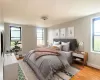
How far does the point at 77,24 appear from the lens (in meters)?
4.31

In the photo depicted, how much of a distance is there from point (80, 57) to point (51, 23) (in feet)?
9.61

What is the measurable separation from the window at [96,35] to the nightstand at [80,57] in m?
0.49

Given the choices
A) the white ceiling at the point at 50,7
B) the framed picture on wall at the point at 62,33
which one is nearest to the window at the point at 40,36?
the framed picture on wall at the point at 62,33

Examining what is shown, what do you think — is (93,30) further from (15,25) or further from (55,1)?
(15,25)

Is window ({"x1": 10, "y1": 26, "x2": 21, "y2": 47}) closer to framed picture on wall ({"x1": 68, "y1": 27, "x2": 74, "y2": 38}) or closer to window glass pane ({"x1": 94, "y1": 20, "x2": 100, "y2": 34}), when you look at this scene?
framed picture on wall ({"x1": 68, "y1": 27, "x2": 74, "y2": 38})

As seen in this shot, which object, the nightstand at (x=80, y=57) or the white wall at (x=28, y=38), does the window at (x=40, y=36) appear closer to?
the white wall at (x=28, y=38)

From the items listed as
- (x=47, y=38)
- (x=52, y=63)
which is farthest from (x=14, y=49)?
(x=52, y=63)

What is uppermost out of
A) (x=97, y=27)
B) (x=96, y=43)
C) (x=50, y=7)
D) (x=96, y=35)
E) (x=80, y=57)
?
(x=50, y=7)

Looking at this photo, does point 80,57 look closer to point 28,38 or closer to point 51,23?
point 51,23

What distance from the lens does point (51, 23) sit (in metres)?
5.54

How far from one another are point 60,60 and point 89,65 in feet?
5.37

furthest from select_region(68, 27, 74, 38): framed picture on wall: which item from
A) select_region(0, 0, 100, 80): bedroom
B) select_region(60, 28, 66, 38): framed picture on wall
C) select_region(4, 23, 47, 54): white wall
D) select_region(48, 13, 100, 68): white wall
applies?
select_region(4, 23, 47, 54): white wall

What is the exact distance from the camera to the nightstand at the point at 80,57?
359 cm

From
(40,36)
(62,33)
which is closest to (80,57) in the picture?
(62,33)
